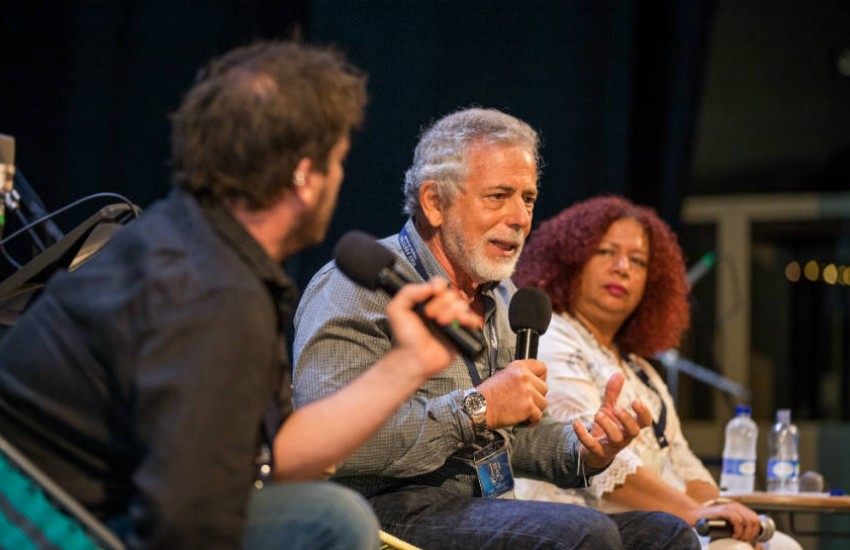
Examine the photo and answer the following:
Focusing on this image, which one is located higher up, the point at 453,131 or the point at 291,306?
the point at 453,131

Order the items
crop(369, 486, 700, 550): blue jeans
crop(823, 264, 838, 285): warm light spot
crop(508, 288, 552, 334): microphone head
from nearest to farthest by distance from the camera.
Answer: crop(369, 486, 700, 550): blue jeans < crop(508, 288, 552, 334): microphone head < crop(823, 264, 838, 285): warm light spot

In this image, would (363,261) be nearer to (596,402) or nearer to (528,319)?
(528,319)

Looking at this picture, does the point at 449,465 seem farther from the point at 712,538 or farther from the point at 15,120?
the point at 15,120

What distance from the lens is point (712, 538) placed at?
2725 millimetres

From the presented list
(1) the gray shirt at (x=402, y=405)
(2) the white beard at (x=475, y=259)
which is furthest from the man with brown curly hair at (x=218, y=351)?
(2) the white beard at (x=475, y=259)

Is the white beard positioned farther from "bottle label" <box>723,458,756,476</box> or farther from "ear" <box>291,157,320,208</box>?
"bottle label" <box>723,458,756,476</box>

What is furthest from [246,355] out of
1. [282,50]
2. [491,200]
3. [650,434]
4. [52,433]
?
[650,434]

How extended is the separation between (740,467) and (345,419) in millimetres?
2113

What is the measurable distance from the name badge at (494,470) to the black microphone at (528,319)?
0.76 feet

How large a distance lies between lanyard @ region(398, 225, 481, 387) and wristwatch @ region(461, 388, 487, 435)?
0.73 feet

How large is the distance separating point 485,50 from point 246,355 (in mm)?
2521

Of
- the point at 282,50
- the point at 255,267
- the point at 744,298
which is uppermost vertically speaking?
the point at 282,50

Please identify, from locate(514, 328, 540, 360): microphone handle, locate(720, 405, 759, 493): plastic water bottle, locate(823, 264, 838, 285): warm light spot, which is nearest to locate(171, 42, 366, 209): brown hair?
locate(514, 328, 540, 360): microphone handle

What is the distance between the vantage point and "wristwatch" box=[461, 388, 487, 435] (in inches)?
84.8
